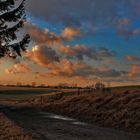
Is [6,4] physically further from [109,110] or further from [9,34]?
[109,110]

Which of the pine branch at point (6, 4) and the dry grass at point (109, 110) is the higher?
the pine branch at point (6, 4)

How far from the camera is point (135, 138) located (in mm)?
23844

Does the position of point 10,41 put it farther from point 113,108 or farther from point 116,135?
point 116,135

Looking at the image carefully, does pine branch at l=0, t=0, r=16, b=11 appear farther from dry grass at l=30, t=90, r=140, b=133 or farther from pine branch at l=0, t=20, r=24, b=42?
dry grass at l=30, t=90, r=140, b=133

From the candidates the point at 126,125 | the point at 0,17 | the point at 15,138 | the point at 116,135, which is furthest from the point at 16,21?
the point at 15,138

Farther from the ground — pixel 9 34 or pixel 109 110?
pixel 9 34

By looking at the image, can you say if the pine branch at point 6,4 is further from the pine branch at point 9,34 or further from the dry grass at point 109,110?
the dry grass at point 109,110

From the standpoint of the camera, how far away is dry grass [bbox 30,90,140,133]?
3083 centimetres

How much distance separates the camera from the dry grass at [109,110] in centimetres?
3083

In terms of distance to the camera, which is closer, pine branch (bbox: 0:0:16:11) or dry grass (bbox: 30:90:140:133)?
dry grass (bbox: 30:90:140:133)

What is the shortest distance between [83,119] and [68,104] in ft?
41.1

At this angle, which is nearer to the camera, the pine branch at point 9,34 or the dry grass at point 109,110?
the dry grass at point 109,110

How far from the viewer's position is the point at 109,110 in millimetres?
36875

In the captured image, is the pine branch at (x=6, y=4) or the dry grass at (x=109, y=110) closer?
the dry grass at (x=109, y=110)
